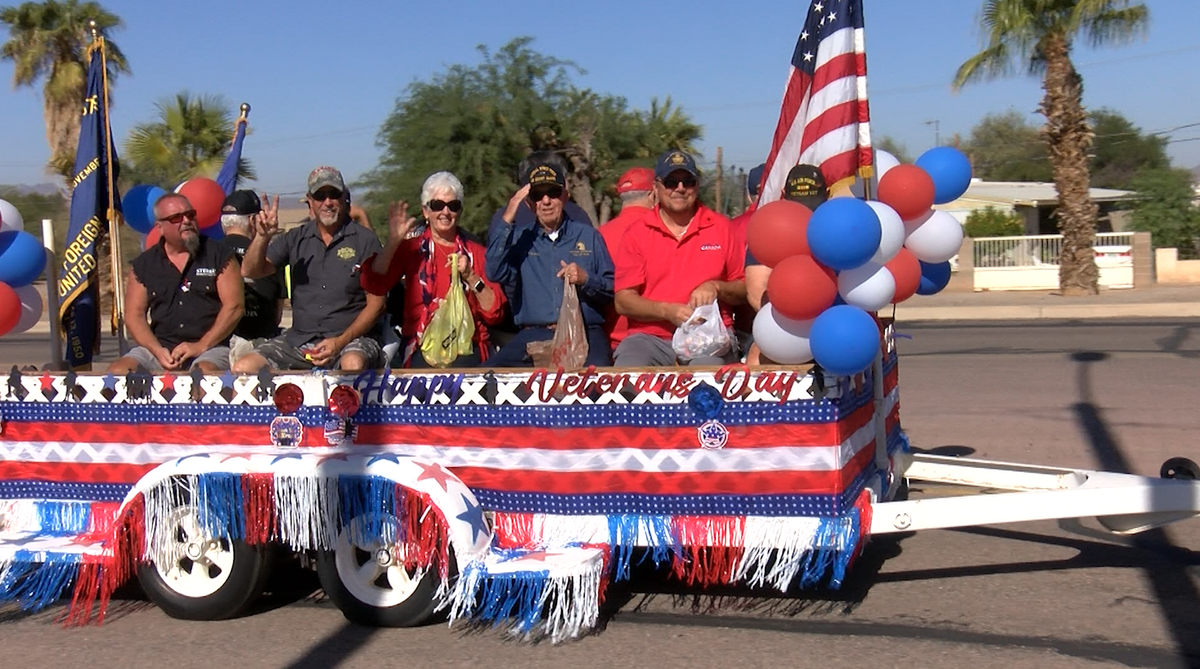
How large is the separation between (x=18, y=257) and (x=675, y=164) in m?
3.34

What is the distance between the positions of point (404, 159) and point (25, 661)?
66.4 ft

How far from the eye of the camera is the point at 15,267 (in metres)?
5.95

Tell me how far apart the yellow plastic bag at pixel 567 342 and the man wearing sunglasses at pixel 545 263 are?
0.24 meters

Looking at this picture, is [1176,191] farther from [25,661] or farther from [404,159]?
[25,661]

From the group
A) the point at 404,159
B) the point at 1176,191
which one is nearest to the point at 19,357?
the point at 404,159

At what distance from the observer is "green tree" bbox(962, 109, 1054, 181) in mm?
68438

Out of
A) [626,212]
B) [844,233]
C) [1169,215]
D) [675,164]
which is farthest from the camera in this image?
[1169,215]

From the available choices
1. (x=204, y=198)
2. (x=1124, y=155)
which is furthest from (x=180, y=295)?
(x=1124, y=155)

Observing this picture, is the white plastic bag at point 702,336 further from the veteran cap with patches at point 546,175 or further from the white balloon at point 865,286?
the veteran cap with patches at point 546,175

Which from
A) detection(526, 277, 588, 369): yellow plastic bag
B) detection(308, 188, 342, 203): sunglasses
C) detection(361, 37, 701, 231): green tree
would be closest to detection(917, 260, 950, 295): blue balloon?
detection(526, 277, 588, 369): yellow plastic bag

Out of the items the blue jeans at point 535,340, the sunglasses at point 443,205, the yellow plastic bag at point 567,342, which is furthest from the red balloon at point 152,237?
the yellow plastic bag at point 567,342

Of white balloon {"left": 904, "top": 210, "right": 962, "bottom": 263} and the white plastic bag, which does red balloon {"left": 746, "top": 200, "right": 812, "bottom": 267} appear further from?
white balloon {"left": 904, "top": 210, "right": 962, "bottom": 263}

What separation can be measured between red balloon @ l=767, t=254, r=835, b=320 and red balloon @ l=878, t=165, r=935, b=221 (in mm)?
826

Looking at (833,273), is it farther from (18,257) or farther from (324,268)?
(18,257)
